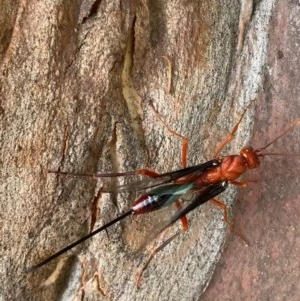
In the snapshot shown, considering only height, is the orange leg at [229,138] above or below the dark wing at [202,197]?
above

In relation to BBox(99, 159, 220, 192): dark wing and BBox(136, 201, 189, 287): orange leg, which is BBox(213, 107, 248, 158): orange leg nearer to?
BBox(99, 159, 220, 192): dark wing

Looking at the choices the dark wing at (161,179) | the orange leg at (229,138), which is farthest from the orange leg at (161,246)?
the orange leg at (229,138)

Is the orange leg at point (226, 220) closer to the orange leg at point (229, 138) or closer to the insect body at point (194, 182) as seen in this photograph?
the insect body at point (194, 182)

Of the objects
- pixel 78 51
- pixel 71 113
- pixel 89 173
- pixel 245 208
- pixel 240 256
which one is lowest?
pixel 240 256

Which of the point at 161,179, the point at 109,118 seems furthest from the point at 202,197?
the point at 109,118

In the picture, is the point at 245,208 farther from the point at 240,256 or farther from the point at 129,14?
the point at 129,14

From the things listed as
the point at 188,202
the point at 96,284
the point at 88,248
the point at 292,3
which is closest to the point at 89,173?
the point at 88,248
